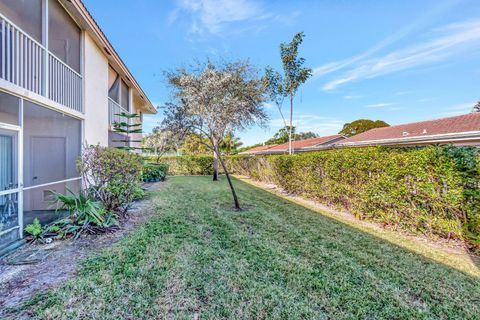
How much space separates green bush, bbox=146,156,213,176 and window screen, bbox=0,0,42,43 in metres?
16.6

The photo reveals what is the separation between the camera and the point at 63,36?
21.0 ft

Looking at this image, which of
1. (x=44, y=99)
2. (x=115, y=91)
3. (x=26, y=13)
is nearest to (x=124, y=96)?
(x=115, y=91)

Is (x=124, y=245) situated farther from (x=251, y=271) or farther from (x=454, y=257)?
(x=454, y=257)

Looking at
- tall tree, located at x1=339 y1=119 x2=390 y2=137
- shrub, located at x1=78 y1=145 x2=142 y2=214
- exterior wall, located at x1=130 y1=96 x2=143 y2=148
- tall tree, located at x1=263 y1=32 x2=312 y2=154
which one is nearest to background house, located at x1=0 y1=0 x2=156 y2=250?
shrub, located at x1=78 y1=145 x2=142 y2=214

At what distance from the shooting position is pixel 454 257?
4.05 metres

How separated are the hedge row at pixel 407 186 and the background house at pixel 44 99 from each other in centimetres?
838

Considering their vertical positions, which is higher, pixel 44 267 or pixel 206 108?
pixel 206 108

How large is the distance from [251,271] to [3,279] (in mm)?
3570

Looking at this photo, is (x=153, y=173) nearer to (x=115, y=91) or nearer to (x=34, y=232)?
(x=115, y=91)

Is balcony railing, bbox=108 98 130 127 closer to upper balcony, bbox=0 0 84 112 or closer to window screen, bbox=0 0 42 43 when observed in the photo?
upper balcony, bbox=0 0 84 112

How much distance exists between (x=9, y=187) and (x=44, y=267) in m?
1.94

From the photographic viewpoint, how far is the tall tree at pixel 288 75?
1617 centimetres

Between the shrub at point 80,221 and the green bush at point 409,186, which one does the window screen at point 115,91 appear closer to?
the shrub at point 80,221

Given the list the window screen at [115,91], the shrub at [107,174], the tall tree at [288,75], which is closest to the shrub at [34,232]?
the shrub at [107,174]
